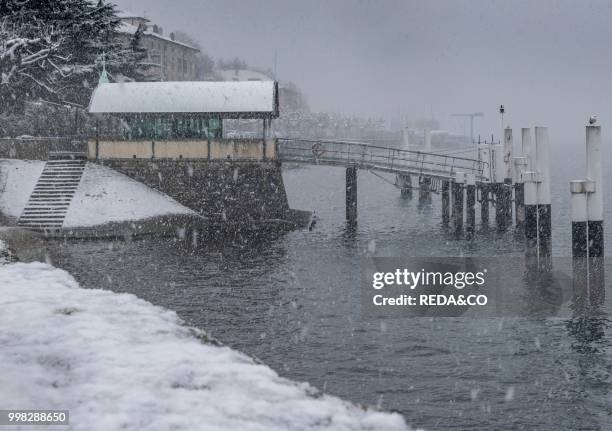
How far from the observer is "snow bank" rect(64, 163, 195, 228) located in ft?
109

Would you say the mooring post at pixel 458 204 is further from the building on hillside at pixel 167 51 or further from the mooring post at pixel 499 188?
the building on hillside at pixel 167 51

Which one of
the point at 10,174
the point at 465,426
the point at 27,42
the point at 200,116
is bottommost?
the point at 465,426

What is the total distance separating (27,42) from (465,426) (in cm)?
3450

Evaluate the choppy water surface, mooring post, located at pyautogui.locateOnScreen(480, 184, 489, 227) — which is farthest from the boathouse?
mooring post, located at pyautogui.locateOnScreen(480, 184, 489, 227)

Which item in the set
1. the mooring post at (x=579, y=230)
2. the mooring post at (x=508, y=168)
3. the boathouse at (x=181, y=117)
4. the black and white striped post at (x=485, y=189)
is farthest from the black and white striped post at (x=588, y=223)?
the boathouse at (x=181, y=117)

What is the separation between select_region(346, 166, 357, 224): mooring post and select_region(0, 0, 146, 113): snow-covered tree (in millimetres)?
17271

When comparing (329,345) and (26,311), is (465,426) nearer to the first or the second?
(329,345)

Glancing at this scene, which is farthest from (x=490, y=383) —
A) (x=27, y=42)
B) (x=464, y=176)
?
(x=27, y=42)

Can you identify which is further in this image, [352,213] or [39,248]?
[352,213]

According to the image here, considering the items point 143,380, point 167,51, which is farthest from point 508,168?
point 167,51

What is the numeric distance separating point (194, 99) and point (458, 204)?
14.3 m

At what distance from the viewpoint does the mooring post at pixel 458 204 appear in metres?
36.7

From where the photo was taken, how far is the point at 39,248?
28922 mm

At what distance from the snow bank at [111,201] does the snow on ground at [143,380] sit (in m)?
22.6
